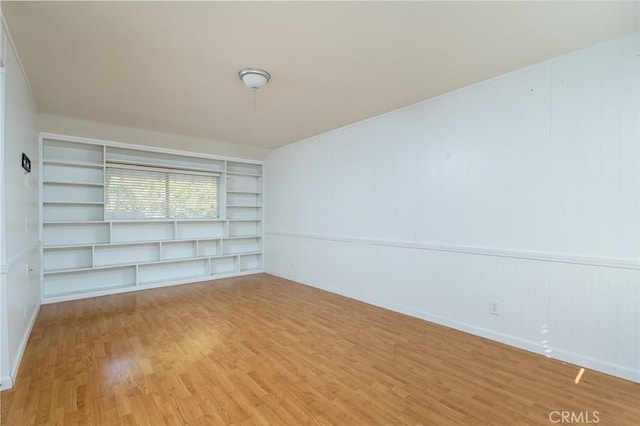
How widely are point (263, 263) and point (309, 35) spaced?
4.94 m

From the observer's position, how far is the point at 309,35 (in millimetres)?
2158

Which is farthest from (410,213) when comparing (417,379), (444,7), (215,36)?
(215,36)

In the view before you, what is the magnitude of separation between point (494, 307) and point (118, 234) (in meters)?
5.33

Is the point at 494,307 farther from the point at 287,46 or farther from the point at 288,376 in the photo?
the point at 287,46

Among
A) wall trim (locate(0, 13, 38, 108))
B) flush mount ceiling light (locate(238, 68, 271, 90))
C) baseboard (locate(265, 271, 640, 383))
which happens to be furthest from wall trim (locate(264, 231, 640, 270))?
wall trim (locate(0, 13, 38, 108))

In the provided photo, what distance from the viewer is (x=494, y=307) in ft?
9.39

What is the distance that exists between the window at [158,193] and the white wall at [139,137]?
1.43ft

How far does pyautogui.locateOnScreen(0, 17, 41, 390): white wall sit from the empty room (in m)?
0.04

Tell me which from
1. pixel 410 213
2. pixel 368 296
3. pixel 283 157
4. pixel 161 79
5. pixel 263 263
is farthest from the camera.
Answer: pixel 263 263

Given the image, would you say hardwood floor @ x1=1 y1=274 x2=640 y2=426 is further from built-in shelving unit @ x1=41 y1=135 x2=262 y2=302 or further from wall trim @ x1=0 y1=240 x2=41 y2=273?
built-in shelving unit @ x1=41 y1=135 x2=262 y2=302

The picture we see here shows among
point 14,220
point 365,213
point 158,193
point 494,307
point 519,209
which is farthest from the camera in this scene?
point 158,193

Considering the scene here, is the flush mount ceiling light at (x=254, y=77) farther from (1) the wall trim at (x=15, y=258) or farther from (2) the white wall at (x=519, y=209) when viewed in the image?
(1) the wall trim at (x=15, y=258)

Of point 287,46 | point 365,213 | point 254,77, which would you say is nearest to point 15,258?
point 254,77

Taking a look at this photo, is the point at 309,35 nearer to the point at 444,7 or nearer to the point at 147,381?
the point at 444,7
